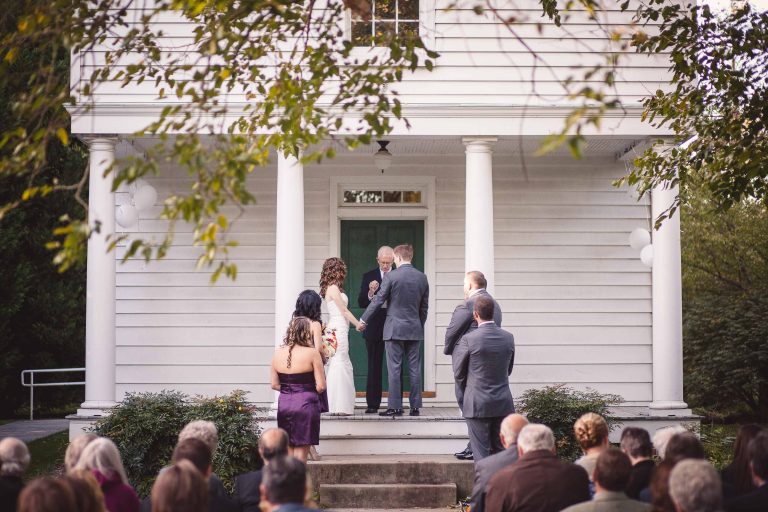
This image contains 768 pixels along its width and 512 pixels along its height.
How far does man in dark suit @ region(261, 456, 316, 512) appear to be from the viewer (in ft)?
14.8

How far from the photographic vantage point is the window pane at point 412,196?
13406 mm

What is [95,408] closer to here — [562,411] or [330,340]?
[330,340]

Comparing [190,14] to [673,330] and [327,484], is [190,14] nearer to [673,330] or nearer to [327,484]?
[327,484]

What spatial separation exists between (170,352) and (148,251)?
7.92 metres

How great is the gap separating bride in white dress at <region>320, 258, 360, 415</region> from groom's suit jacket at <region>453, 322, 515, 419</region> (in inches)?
89.9

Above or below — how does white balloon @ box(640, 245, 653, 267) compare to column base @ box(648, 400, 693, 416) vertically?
above

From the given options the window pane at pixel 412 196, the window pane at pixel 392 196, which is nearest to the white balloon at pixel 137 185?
the window pane at pixel 392 196

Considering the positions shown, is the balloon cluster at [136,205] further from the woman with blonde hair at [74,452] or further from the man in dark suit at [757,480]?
the man in dark suit at [757,480]

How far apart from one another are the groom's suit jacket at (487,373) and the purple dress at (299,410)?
141 cm

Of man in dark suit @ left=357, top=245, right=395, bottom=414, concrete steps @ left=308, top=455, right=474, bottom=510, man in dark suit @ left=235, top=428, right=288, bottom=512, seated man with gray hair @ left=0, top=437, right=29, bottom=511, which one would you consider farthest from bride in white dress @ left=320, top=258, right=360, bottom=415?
seated man with gray hair @ left=0, top=437, right=29, bottom=511

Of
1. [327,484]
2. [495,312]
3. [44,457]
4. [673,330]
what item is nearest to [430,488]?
[327,484]

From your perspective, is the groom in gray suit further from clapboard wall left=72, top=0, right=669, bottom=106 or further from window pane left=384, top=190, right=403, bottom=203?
window pane left=384, top=190, right=403, bottom=203

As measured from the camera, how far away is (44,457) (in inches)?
490

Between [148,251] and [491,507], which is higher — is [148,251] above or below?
above
